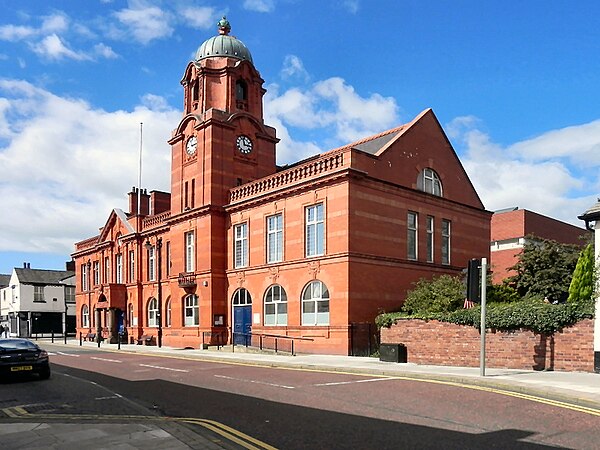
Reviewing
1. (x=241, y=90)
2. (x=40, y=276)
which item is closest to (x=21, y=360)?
(x=241, y=90)

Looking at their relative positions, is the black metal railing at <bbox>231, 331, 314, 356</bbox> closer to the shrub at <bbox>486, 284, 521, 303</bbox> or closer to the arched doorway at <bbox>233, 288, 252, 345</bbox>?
the arched doorway at <bbox>233, 288, 252, 345</bbox>

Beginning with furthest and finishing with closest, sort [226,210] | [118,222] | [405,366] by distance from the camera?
[118,222] < [226,210] < [405,366]

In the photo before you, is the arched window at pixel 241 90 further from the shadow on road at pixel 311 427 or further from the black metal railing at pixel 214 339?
the shadow on road at pixel 311 427

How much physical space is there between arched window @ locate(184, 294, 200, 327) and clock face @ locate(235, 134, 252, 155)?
31.1 feet

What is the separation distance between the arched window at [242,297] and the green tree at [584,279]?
18078 mm

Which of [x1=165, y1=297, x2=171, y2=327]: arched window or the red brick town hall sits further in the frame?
[x1=165, y1=297, x2=171, y2=327]: arched window

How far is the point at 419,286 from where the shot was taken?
29.2 m

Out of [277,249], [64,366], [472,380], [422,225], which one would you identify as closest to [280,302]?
[277,249]

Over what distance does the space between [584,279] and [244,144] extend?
23473 millimetres

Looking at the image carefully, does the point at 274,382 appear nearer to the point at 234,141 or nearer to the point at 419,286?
the point at 419,286

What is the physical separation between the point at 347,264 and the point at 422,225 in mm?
6491

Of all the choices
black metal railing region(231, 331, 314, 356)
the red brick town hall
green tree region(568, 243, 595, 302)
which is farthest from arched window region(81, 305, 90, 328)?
green tree region(568, 243, 595, 302)

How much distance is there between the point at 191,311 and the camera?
126 ft

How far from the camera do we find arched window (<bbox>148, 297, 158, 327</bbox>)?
148 ft
